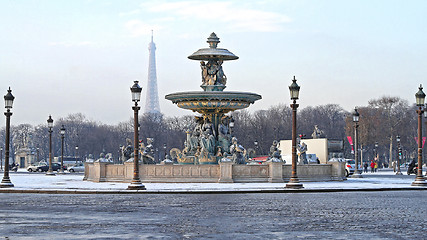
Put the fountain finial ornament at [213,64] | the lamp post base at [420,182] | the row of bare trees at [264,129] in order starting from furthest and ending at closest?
1. the row of bare trees at [264,129]
2. the fountain finial ornament at [213,64]
3. the lamp post base at [420,182]

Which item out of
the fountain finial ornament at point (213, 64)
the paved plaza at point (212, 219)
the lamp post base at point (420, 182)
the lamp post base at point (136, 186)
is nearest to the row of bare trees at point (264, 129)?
the fountain finial ornament at point (213, 64)

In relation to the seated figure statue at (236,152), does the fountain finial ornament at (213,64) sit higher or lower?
higher

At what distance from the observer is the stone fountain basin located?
1510 inches

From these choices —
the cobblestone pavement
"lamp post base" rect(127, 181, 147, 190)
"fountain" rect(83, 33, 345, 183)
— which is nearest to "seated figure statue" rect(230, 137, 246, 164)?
"fountain" rect(83, 33, 345, 183)

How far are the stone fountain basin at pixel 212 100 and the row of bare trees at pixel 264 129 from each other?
188 feet

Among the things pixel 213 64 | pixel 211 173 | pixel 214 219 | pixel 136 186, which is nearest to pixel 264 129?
pixel 213 64

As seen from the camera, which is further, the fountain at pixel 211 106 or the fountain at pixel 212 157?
the fountain at pixel 211 106

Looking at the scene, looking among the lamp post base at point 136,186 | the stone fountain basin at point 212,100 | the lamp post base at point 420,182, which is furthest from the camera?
the stone fountain basin at point 212,100

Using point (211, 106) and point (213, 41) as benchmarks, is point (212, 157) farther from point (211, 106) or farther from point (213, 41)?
point (213, 41)

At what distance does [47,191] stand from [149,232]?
15988mm

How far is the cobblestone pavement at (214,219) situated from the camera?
1299 cm

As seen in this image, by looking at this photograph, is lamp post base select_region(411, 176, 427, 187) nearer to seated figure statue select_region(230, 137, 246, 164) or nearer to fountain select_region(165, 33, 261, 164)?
seated figure statue select_region(230, 137, 246, 164)

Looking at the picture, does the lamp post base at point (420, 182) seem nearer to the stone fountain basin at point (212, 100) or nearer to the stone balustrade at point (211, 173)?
the stone balustrade at point (211, 173)

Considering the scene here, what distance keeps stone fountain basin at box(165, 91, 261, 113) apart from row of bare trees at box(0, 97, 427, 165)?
5719 cm
